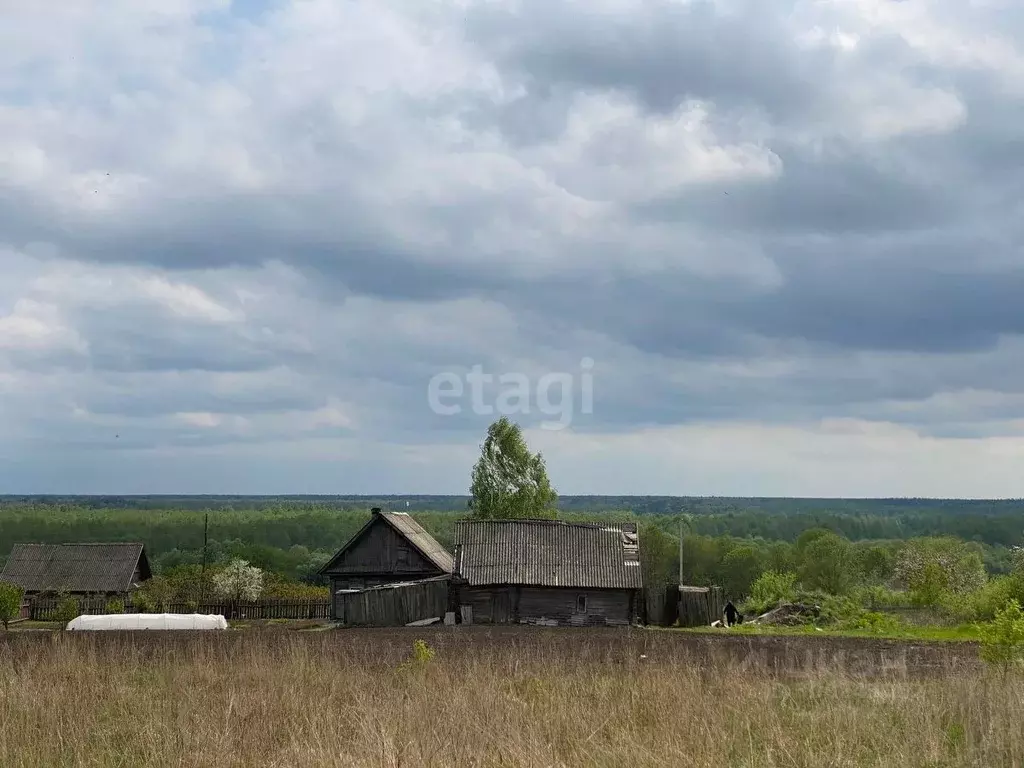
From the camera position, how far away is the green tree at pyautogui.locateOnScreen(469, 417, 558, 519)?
61344 millimetres

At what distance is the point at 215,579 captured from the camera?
62969 mm

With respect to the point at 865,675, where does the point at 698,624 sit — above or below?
below

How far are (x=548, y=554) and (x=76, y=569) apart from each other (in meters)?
35.2

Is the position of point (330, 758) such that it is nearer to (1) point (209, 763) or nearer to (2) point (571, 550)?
(1) point (209, 763)

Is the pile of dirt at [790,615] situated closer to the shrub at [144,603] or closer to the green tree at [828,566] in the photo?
the shrub at [144,603]

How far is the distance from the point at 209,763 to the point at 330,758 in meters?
1.50

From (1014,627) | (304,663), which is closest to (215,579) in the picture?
(304,663)

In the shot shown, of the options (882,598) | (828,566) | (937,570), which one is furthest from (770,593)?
(828,566)

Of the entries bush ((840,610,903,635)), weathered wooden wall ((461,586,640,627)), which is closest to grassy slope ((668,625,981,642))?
bush ((840,610,903,635))

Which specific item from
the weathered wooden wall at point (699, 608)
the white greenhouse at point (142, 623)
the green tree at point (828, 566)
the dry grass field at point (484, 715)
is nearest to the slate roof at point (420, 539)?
the white greenhouse at point (142, 623)

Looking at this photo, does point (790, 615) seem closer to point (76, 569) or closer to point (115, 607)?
point (115, 607)

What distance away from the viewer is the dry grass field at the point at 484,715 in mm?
10484

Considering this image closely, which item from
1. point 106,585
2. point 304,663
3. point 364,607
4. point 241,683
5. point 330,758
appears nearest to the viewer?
point 330,758

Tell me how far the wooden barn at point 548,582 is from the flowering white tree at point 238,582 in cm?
2268
